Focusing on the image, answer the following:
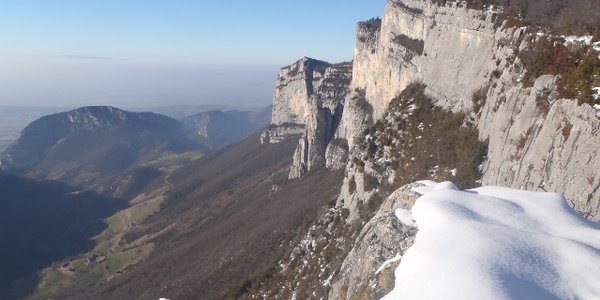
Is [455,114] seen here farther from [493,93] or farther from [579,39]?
[579,39]

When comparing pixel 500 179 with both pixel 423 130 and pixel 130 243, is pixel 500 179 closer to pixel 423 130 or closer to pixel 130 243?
pixel 423 130

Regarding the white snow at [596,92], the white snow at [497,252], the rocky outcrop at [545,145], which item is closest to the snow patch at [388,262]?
the white snow at [497,252]

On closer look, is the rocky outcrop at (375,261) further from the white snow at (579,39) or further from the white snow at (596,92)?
the white snow at (579,39)

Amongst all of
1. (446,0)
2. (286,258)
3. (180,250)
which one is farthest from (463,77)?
(180,250)

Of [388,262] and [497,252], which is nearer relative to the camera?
[497,252]

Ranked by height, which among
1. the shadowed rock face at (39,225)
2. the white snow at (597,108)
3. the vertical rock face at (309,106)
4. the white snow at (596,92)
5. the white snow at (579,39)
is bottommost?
the shadowed rock face at (39,225)

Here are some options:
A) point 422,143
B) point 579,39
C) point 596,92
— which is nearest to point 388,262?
point 596,92
